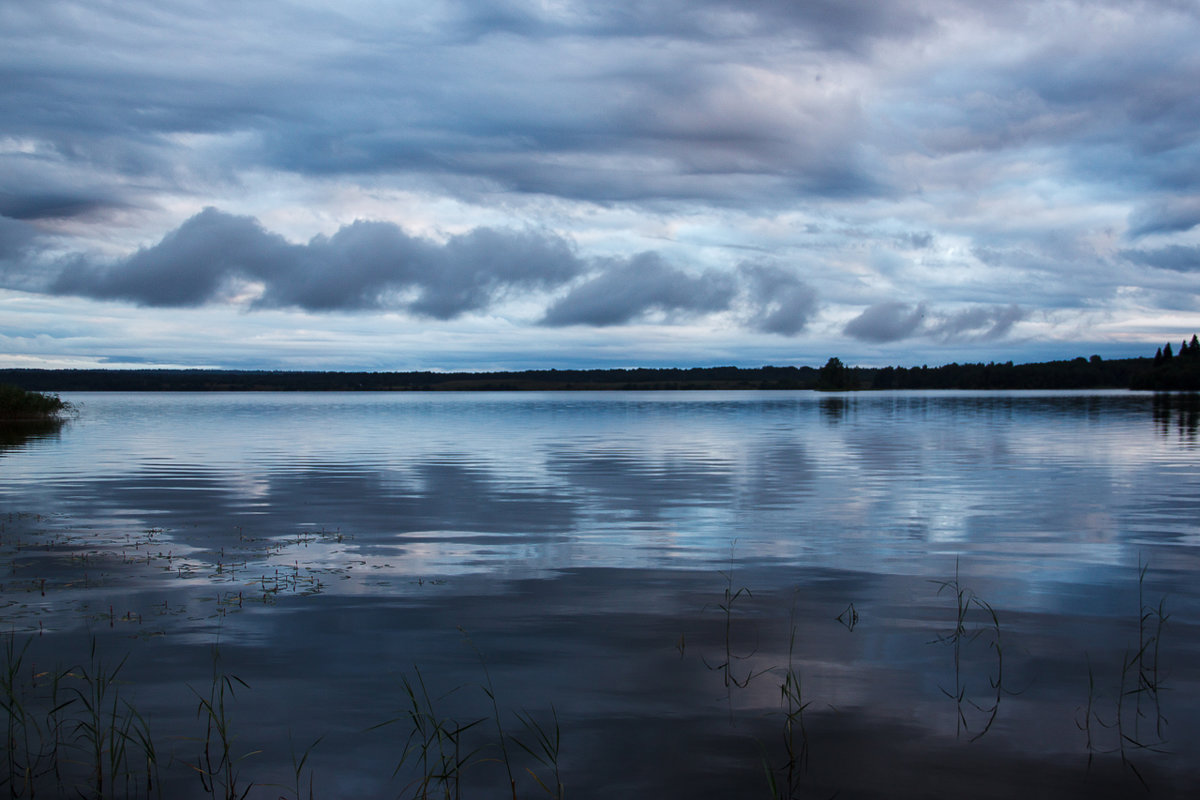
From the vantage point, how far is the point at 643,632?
1276 centimetres

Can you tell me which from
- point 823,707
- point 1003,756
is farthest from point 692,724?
point 1003,756

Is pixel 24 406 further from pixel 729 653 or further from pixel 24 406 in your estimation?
pixel 729 653

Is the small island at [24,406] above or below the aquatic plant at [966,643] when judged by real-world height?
above

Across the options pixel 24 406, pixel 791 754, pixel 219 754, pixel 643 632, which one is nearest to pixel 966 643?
pixel 643 632

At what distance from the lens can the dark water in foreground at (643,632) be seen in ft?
28.6

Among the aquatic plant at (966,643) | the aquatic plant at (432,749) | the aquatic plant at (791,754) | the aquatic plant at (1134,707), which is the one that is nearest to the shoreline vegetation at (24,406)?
the aquatic plant at (432,749)

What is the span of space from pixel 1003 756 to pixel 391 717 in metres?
6.36

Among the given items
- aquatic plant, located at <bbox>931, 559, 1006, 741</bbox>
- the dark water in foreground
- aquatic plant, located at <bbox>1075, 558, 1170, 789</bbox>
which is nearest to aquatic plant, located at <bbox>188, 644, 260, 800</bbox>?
the dark water in foreground

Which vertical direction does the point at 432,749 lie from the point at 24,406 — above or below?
below

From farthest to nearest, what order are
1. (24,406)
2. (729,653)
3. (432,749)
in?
(24,406)
(729,653)
(432,749)

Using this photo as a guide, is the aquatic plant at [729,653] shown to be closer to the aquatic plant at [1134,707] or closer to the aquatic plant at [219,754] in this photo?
the aquatic plant at [1134,707]

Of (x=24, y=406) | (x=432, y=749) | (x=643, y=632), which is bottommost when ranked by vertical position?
(x=432, y=749)

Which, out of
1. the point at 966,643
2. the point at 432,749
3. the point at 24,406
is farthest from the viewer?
the point at 24,406

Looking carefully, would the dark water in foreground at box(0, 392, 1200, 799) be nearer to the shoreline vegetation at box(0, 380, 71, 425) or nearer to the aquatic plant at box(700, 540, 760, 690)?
the aquatic plant at box(700, 540, 760, 690)
